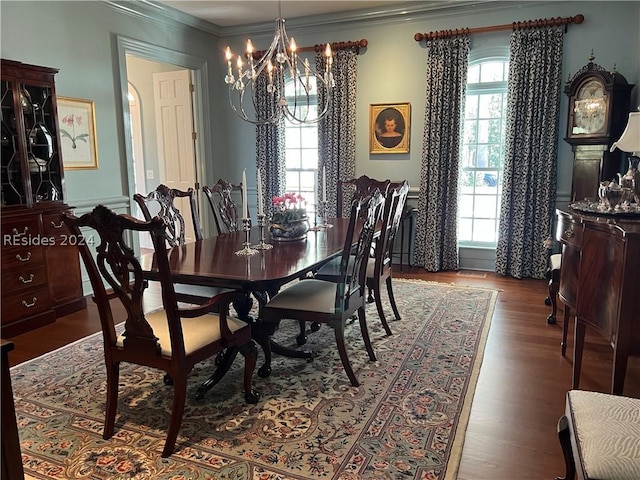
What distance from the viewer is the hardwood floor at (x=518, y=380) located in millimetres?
2029

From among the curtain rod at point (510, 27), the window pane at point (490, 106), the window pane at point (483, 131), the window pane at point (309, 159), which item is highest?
the curtain rod at point (510, 27)

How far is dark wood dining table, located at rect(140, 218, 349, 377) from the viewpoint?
7.41ft

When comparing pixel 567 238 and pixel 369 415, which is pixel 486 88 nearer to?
pixel 567 238

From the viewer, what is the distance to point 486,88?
5234 mm

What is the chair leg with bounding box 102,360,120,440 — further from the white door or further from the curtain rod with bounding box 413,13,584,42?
the curtain rod with bounding box 413,13,584,42

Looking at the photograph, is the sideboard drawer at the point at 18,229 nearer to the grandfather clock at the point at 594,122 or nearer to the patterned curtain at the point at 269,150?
the patterned curtain at the point at 269,150

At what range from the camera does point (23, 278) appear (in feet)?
11.8

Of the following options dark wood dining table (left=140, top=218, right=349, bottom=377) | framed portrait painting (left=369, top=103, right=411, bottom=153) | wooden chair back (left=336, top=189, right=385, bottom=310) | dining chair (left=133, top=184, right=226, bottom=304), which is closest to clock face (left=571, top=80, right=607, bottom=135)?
framed portrait painting (left=369, top=103, right=411, bottom=153)

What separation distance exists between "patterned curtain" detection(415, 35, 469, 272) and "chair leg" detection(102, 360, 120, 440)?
3.89 meters

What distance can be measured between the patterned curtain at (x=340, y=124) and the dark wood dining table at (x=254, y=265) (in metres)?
2.42

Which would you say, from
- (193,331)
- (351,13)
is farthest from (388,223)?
(351,13)

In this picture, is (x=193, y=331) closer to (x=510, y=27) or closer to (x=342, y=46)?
(x=342, y=46)

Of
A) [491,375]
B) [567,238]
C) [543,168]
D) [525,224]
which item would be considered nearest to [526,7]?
[543,168]

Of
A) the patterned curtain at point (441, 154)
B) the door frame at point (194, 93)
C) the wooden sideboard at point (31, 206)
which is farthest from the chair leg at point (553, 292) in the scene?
the door frame at point (194, 93)
